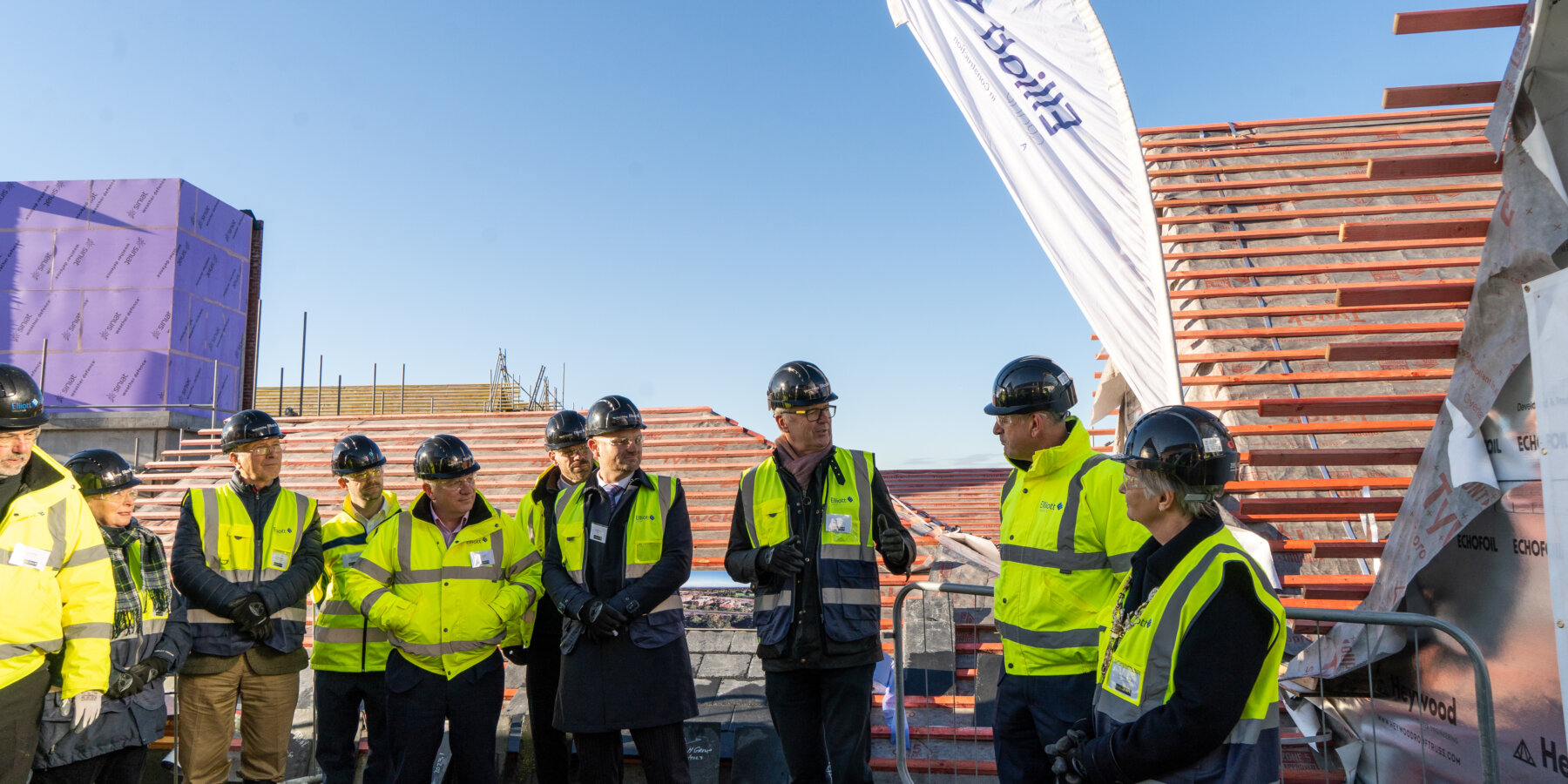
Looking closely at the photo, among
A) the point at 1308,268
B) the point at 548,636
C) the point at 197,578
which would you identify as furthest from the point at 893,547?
the point at 1308,268

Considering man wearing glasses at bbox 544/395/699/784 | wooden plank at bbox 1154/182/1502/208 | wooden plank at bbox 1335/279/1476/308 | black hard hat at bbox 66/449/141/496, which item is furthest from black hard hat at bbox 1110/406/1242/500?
wooden plank at bbox 1154/182/1502/208

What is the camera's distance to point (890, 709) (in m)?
5.33

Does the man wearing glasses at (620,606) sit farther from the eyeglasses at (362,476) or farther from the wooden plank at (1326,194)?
the wooden plank at (1326,194)

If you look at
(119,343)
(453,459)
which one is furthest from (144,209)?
(453,459)

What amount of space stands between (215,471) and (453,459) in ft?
29.6

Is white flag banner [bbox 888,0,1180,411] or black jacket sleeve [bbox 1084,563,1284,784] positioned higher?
white flag banner [bbox 888,0,1180,411]

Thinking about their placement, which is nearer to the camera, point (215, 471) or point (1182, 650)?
point (1182, 650)

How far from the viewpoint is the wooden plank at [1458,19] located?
3.54m

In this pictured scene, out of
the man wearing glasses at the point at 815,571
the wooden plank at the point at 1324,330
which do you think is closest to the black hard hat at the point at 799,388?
the man wearing glasses at the point at 815,571

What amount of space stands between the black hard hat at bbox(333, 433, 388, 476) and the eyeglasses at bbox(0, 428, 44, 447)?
1633 mm

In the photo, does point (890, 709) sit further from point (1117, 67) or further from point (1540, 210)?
point (1117, 67)

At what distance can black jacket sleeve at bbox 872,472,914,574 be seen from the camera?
3.74m

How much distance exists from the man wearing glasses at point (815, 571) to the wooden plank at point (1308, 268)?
5.31 meters

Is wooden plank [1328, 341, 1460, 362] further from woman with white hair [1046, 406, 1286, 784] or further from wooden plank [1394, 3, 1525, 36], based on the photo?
woman with white hair [1046, 406, 1286, 784]
